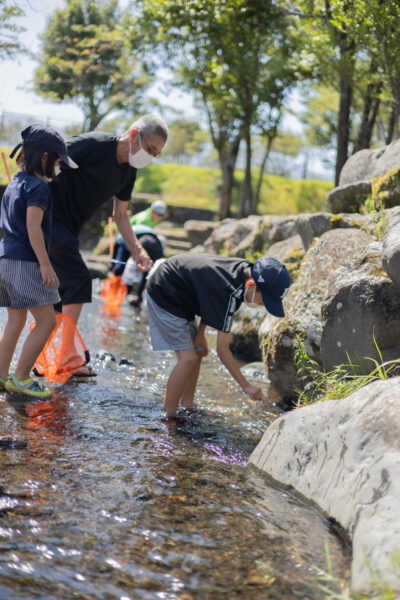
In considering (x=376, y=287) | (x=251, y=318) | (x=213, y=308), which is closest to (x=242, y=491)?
(x=213, y=308)

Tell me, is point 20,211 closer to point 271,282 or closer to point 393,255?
point 271,282

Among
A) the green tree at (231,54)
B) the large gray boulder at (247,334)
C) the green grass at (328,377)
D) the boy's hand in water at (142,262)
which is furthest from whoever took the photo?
the green tree at (231,54)

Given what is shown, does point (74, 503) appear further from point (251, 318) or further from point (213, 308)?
point (251, 318)

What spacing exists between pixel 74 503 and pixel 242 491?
2.96 feet

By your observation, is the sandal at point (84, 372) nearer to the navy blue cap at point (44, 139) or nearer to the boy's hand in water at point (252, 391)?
the boy's hand in water at point (252, 391)

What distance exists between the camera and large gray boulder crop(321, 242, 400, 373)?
4223 mm

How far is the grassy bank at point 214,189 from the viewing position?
1131 inches

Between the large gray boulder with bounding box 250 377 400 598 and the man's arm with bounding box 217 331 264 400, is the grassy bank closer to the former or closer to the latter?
the man's arm with bounding box 217 331 264 400

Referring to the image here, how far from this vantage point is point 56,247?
15.6ft

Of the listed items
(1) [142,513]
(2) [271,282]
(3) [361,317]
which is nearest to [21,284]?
(2) [271,282]

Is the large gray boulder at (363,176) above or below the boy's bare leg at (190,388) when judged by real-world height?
above

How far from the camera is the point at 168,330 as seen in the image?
4336 millimetres

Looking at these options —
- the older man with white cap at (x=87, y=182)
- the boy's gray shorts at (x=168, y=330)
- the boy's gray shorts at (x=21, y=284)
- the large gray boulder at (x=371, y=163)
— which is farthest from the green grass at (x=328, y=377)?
the large gray boulder at (x=371, y=163)

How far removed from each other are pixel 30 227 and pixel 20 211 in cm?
18
